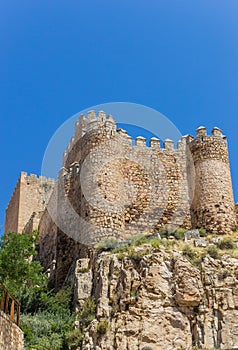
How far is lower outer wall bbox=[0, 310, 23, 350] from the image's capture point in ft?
42.8

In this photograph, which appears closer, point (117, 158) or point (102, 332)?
point (102, 332)

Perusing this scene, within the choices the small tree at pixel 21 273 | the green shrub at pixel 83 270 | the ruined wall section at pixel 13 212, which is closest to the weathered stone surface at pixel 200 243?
the green shrub at pixel 83 270

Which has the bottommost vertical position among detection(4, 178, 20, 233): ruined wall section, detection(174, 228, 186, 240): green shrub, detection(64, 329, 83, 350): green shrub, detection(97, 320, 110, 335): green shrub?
detection(64, 329, 83, 350): green shrub

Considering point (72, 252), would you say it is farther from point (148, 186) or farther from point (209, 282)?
point (209, 282)

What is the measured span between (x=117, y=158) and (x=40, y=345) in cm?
836

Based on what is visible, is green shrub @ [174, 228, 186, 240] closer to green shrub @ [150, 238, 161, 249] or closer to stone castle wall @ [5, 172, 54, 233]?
green shrub @ [150, 238, 161, 249]

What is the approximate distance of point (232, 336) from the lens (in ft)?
57.3

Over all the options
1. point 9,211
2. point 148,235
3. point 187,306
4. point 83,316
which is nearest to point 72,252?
point 148,235

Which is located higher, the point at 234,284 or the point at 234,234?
the point at 234,234

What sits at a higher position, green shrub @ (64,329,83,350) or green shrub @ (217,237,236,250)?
green shrub @ (217,237,236,250)

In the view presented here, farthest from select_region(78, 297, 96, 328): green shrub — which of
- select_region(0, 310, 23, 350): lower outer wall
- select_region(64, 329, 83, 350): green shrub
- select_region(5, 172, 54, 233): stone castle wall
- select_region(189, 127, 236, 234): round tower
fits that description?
select_region(5, 172, 54, 233): stone castle wall

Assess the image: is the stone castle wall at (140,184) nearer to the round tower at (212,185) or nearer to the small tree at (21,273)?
the round tower at (212,185)

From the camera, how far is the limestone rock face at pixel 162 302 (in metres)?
17.4

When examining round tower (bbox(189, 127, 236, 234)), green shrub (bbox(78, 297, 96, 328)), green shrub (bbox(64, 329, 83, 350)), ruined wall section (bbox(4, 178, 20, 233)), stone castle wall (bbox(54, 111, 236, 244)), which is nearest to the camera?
green shrub (bbox(64, 329, 83, 350))
